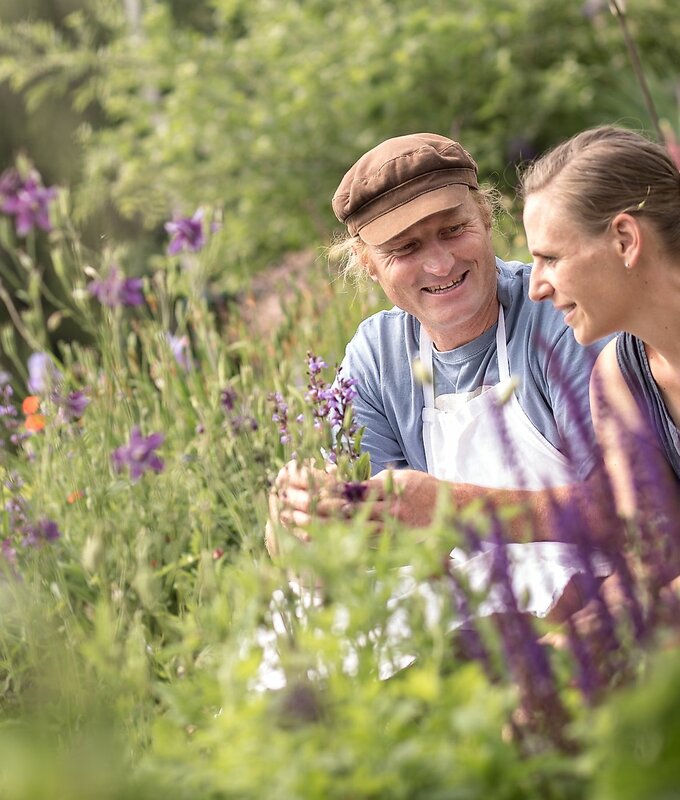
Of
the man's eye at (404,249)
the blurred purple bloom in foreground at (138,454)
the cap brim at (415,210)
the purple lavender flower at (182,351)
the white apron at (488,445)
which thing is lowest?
the white apron at (488,445)

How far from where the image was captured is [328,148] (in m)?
7.96

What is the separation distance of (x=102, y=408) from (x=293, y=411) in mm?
962

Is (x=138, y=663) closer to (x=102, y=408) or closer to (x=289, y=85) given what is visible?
(x=102, y=408)

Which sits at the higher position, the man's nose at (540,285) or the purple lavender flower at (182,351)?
the man's nose at (540,285)

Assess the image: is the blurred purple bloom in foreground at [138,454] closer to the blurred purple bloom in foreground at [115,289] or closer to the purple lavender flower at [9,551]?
the purple lavender flower at [9,551]

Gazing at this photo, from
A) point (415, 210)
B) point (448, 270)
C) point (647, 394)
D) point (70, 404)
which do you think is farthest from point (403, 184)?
Result: point (70, 404)

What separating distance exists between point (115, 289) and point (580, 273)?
1476 millimetres

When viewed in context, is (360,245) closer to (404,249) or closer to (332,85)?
(404,249)

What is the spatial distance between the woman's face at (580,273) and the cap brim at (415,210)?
0.35 m

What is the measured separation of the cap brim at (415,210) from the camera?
264 cm

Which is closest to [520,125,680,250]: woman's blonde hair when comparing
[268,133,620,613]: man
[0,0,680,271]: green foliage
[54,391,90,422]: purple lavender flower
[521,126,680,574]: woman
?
[521,126,680,574]: woman

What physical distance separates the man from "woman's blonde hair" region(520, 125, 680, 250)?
1.18 feet

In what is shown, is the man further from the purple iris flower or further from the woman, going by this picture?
the purple iris flower

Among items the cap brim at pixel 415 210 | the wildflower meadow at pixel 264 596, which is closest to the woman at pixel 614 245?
the wildflower meadow at pixel 264 596
